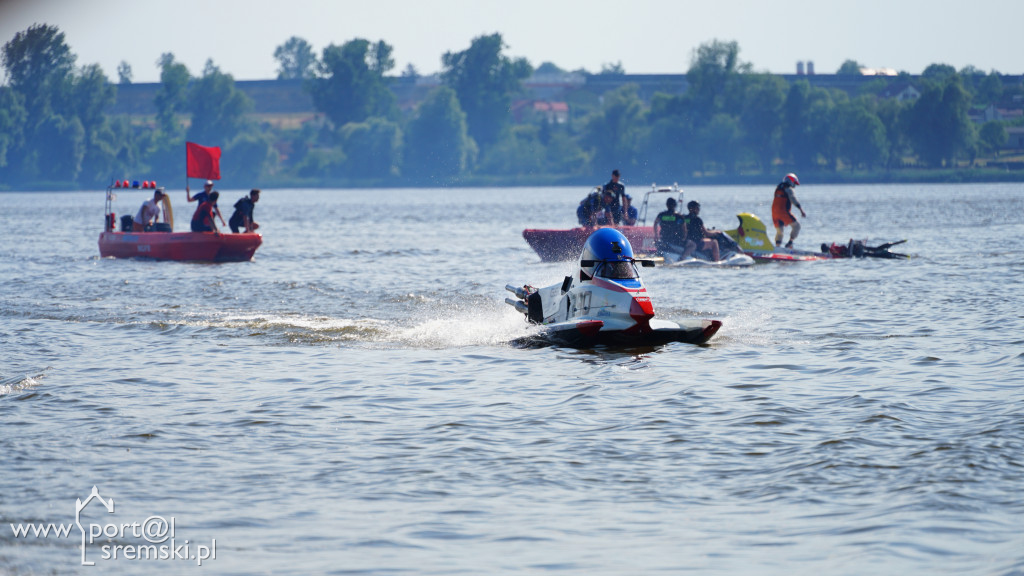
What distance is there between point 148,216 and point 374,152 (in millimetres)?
113872

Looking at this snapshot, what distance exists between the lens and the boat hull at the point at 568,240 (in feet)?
91.8

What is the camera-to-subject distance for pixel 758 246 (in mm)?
28172

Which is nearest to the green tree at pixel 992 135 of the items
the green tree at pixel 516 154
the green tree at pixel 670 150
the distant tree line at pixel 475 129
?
the distant tree line at pixel 475 129

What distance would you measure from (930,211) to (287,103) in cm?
14381

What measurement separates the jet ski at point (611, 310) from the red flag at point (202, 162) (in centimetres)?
1685

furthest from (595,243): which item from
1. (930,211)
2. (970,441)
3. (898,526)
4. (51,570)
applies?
(930,211)

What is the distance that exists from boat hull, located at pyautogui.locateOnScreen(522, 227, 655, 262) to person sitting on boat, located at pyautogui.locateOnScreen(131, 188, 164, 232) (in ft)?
30.5

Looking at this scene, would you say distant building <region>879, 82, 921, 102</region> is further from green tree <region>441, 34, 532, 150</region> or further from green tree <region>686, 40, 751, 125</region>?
green tree <region>441, 34, 532, 150</region>

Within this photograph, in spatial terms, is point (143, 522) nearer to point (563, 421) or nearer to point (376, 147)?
point (563, 421)

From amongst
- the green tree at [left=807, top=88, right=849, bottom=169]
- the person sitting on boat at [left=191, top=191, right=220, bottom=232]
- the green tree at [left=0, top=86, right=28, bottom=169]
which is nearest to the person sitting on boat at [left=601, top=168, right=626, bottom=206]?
the person sitting on boat at [left=191, top=191, right=220, bottom=232]

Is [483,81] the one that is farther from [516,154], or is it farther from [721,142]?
[721,142]

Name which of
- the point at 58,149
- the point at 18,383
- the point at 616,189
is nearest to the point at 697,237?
the point at 616,189

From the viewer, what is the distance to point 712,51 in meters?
137

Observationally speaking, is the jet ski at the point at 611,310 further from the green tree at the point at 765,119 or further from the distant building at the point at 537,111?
the distant building at the point at 537,111
